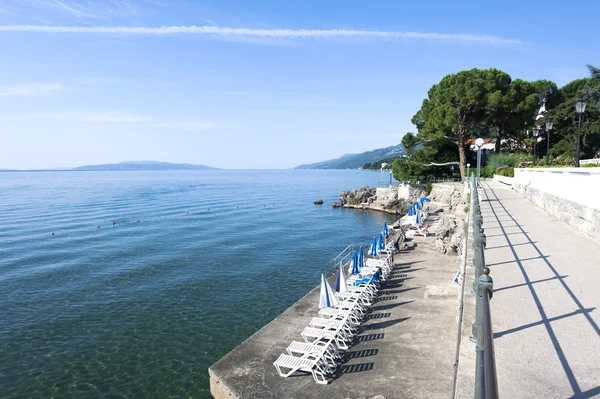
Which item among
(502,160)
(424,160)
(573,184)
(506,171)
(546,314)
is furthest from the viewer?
(424,160)

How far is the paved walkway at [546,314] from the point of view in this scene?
4410mm

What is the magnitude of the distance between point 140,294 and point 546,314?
1810cm

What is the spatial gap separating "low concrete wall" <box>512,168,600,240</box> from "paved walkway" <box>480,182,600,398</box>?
2.27 feet

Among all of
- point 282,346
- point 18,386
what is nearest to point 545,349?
point 282,346

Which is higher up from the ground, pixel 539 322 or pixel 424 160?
pixel 424 160

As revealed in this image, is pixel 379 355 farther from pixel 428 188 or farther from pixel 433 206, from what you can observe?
pixel 428 188

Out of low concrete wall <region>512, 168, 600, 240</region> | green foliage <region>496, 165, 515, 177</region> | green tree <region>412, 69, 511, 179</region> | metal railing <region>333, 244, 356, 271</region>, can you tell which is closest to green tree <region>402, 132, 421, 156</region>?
green tree <region>412, 69, 511, 179</region>

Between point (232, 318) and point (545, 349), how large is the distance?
1282 cm

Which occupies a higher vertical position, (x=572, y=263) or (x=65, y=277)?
(x=572, y=263)

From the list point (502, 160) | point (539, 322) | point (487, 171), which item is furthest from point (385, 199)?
point (539, 322)

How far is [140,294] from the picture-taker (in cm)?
1900

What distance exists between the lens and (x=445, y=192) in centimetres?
4306

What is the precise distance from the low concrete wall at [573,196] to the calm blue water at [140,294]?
11735 mm

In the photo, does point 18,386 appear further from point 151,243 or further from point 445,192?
point 445,192
